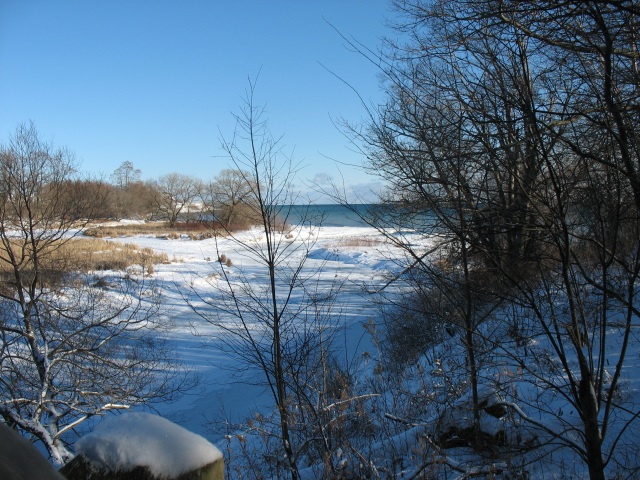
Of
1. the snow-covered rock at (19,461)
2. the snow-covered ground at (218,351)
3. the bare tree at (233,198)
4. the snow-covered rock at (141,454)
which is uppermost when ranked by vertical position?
the bare tree at (233,198)

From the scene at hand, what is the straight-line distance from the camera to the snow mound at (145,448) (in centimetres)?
79

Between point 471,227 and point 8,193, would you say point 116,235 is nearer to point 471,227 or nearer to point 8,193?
point 8,193

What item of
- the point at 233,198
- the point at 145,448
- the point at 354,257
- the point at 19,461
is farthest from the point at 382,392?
the point at 354,257

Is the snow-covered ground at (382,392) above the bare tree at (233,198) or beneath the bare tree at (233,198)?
beneath

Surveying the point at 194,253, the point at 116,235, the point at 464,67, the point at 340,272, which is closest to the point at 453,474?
the point at 464,67

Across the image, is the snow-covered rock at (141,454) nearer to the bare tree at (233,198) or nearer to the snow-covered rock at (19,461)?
the snow-covered rock at (19,461)

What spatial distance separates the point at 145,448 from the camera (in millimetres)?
800

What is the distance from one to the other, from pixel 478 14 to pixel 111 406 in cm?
746

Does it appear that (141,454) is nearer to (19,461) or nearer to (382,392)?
(19,461)

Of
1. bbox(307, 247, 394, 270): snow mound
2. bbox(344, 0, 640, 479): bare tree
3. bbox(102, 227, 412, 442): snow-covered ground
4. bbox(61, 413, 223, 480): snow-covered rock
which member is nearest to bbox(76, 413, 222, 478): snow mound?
bbox(61, 413, 223, 480): snow-covered rock

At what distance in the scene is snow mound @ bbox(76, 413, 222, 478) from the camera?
2.60ft

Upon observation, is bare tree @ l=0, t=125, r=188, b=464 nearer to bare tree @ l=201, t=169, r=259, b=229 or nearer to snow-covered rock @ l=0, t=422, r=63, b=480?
bare tree @ l=201, t=169, r=259, b=229

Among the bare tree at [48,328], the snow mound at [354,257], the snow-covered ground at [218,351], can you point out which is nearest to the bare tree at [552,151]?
the snow-covered ground at [218,351]

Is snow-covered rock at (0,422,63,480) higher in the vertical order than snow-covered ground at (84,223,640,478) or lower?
higher
